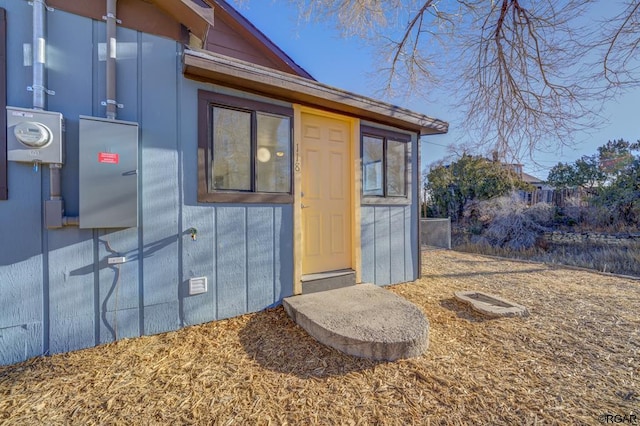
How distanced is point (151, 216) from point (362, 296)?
88.0 inches

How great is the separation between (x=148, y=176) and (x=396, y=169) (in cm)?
318

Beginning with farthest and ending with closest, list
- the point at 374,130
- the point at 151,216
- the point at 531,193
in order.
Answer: the point at 531,193 → the point at 374,130 → the point at 151,216

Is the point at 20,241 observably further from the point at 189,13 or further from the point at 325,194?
the point at 325,194

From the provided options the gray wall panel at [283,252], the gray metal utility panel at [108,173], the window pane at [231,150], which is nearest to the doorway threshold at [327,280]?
the gray wall panel at [283,252]

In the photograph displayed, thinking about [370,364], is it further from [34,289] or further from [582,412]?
[34,289]

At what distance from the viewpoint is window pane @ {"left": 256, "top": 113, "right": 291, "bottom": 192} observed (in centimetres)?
295

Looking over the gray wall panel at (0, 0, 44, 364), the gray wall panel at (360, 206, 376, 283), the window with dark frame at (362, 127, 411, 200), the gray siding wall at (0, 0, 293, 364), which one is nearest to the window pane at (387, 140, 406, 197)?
the window with dark frame at (362, 127, 411, 200)

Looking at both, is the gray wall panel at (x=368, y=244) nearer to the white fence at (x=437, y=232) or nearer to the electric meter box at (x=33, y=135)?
the electric meter box at (x=33, y=135)

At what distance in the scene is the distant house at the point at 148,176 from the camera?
201cm

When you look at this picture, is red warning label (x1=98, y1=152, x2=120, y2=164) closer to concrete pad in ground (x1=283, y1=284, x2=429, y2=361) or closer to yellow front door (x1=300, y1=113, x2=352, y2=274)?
yellow front door (x1=300, y1=113, x2=352, y2=274)

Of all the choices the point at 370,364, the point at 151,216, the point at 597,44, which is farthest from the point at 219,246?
the point at 597,44

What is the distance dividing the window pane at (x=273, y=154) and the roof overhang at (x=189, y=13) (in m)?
0.91

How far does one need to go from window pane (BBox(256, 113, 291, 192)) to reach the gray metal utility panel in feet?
3.67

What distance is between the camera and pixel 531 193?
1048 centimetres
